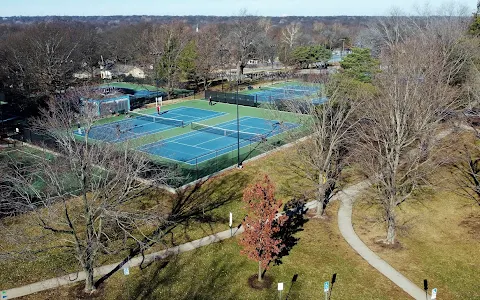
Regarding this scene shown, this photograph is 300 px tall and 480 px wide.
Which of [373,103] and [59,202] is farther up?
[373,103]

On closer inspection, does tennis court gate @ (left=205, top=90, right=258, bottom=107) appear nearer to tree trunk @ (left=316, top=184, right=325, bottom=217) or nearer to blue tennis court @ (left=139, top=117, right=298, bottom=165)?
blue tennis court @ (left=139, top=117, right=298, bottom=165)

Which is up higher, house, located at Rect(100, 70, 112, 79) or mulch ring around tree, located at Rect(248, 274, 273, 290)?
house, located at Rect(100, 70, 112, 79)

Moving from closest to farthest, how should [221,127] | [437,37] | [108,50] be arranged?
[221,127] → [437,37] → [108,50]

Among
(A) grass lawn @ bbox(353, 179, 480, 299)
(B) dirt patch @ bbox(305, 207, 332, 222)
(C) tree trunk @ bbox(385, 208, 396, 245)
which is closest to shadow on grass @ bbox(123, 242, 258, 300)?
(B) dirt patch @ bbox(305, 207, 332, 222)

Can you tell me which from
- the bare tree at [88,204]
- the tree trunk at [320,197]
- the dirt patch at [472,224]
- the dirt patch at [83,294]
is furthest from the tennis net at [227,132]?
the dirt patch at [83,294]

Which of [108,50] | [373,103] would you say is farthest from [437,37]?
[108,50]

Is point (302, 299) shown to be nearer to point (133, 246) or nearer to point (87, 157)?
point (133, 246)
